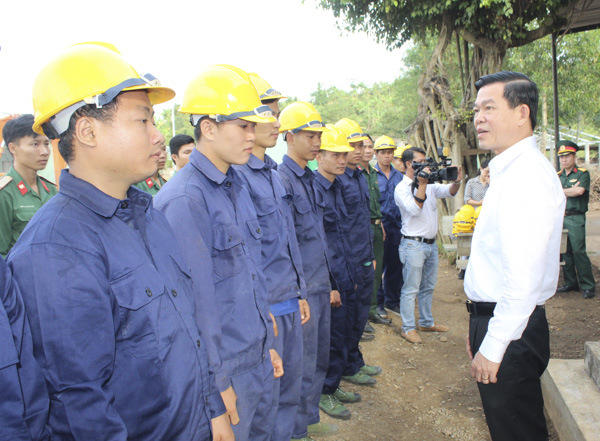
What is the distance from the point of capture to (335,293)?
3734 mm

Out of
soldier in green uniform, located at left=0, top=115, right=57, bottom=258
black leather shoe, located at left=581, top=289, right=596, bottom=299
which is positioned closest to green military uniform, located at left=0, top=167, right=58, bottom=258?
soldier in green uniform, located at left=0, top=115, right=57, bottom=258

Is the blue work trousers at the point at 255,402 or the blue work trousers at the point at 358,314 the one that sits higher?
the blue work trousers at the point at 255,402

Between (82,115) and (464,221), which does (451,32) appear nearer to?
A: (464,221)

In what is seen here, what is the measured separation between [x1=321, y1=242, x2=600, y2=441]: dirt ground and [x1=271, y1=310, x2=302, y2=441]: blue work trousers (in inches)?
34.4

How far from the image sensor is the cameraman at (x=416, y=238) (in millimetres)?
5094

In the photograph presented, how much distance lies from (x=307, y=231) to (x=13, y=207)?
2148 millimetres

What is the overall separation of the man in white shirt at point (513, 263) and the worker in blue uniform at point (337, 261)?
5.69ft

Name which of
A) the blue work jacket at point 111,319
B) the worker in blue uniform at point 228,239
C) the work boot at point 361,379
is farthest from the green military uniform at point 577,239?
the blue work jacket at point 111,319

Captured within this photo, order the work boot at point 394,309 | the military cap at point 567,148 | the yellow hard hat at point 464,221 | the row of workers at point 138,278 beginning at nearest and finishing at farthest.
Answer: the row of workers at point 138,278 < the yellow hard hat at point 464,221 < the work boot at point 394,309 < the military cap at point 567,148

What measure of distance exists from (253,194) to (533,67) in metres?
19.0

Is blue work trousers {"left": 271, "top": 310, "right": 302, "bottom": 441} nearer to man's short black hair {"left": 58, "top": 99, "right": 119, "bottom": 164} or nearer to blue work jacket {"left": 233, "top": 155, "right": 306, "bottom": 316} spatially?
blue work jacket {"left": 233, "top": 155, "right": 306, "bottom": 316}

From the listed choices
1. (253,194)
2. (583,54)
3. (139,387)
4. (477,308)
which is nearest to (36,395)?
(139,387)

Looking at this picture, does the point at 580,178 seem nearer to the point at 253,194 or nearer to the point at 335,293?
the point at 335,293

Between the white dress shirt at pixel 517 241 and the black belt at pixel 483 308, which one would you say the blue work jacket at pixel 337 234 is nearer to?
the black belt at pixel 483 308
